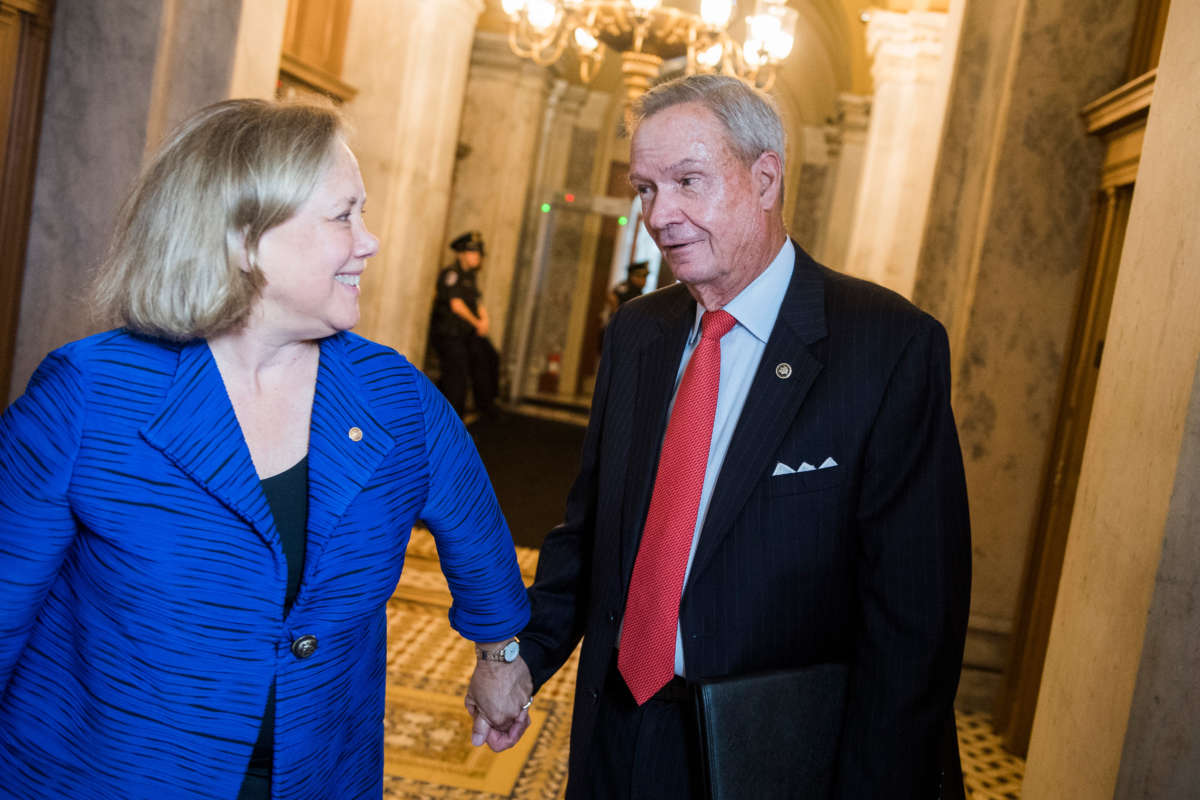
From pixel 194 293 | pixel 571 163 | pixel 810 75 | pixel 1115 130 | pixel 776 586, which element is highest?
pixel 810 75

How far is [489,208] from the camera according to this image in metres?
14.7

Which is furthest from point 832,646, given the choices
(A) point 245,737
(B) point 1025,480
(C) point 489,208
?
(C) point 489,208

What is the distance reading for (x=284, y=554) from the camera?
5.47 feet

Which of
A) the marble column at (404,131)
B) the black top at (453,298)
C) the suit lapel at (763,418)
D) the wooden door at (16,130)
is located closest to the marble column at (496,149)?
the black top at (453,298)

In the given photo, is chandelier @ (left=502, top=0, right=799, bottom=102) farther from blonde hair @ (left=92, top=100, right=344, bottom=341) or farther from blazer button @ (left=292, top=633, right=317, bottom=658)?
blazer button @ (left=292, top=633, right=317, bottom=658)

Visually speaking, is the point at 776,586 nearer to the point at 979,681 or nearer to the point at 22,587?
the point at 22,587

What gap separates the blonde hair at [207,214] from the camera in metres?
1.65

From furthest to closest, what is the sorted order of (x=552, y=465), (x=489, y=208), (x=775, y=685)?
(x=489, y=208) < (x=552, y=465) < (x=775, y=685)

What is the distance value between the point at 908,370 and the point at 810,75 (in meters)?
17.3

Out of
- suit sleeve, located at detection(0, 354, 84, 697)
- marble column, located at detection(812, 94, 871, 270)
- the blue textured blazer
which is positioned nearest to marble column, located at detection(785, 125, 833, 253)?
marble column, located at detection(812, 94, 871, 270)

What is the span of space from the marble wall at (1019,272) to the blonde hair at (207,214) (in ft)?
13.0

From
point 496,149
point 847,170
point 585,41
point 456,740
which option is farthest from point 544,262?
point 456,740

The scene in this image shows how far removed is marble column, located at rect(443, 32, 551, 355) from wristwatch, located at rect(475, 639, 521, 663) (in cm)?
1282

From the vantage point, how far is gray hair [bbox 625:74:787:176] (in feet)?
6.72
